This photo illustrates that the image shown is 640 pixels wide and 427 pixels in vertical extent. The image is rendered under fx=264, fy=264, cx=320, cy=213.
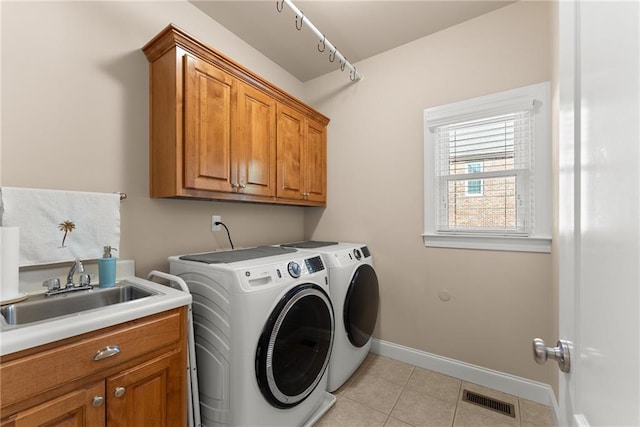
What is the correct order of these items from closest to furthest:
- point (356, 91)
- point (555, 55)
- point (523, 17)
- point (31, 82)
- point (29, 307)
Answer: point (29, 307) → point (31, 82) → point (555, 55) → point (523, 17) → point (356, 91)

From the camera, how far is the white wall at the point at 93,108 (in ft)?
4.07

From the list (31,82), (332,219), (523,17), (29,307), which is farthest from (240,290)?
(523,17)

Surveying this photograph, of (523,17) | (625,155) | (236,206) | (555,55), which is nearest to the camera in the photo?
(625,155)

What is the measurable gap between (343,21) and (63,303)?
8.24 feet

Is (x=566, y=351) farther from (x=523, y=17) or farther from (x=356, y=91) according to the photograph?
(x=356, y=91)

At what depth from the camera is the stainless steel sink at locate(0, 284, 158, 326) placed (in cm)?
111

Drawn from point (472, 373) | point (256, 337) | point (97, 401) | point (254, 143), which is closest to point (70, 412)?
point (97, 401)

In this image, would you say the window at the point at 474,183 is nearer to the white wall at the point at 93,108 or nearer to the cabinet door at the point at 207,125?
the cabinet door at the point at 207,125

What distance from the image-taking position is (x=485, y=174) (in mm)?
2006

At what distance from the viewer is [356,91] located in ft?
8.57

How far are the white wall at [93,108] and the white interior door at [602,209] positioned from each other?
1.99m

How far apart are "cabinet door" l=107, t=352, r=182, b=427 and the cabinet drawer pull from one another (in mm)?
99

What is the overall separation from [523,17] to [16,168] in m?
3.14

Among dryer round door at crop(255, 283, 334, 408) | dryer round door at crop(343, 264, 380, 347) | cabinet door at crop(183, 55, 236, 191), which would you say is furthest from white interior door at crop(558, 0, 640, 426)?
cabinet door at crop(183, 55, 236, 191)
